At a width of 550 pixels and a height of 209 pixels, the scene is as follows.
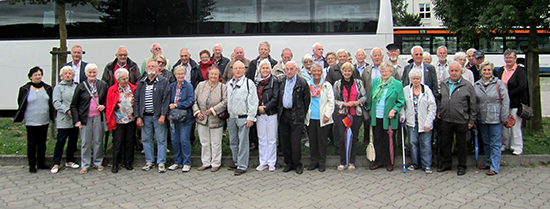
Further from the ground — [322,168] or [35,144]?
[35,144]

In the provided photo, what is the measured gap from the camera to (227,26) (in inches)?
426

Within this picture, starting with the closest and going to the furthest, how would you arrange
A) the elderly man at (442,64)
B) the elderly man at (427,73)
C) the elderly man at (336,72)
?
the elderly man at (427,73)
the elderly man at (336,72)
the elderly man at (442,64)

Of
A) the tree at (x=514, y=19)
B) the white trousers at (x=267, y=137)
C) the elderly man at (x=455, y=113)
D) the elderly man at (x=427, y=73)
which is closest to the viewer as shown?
the elderly man at (x=455, y=113)

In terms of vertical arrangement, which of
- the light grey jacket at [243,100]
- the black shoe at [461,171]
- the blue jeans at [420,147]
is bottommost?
the black shoe at [461,171]

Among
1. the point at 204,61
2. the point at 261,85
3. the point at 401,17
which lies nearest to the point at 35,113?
the point at 204,61

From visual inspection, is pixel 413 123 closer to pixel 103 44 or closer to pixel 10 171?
pixel 10 171

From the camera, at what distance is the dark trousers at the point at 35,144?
6.70 m

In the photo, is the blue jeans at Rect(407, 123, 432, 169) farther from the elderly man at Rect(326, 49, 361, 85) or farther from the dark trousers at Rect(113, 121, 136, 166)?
the dark trousers at Rect(113, 121, 136, 166)

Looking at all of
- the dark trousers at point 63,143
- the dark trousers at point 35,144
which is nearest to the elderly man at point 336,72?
the dark trousers at point 63,143

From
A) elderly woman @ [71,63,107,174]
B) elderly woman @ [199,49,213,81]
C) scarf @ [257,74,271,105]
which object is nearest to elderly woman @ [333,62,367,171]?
scarf @ [257,74,271,105]

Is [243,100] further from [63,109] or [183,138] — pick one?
[63,109]

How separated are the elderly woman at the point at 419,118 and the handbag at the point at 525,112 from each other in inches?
67.9

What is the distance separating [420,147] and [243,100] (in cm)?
300

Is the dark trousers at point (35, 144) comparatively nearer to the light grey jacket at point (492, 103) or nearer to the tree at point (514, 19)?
the light grey jacket at point (492, 103)
